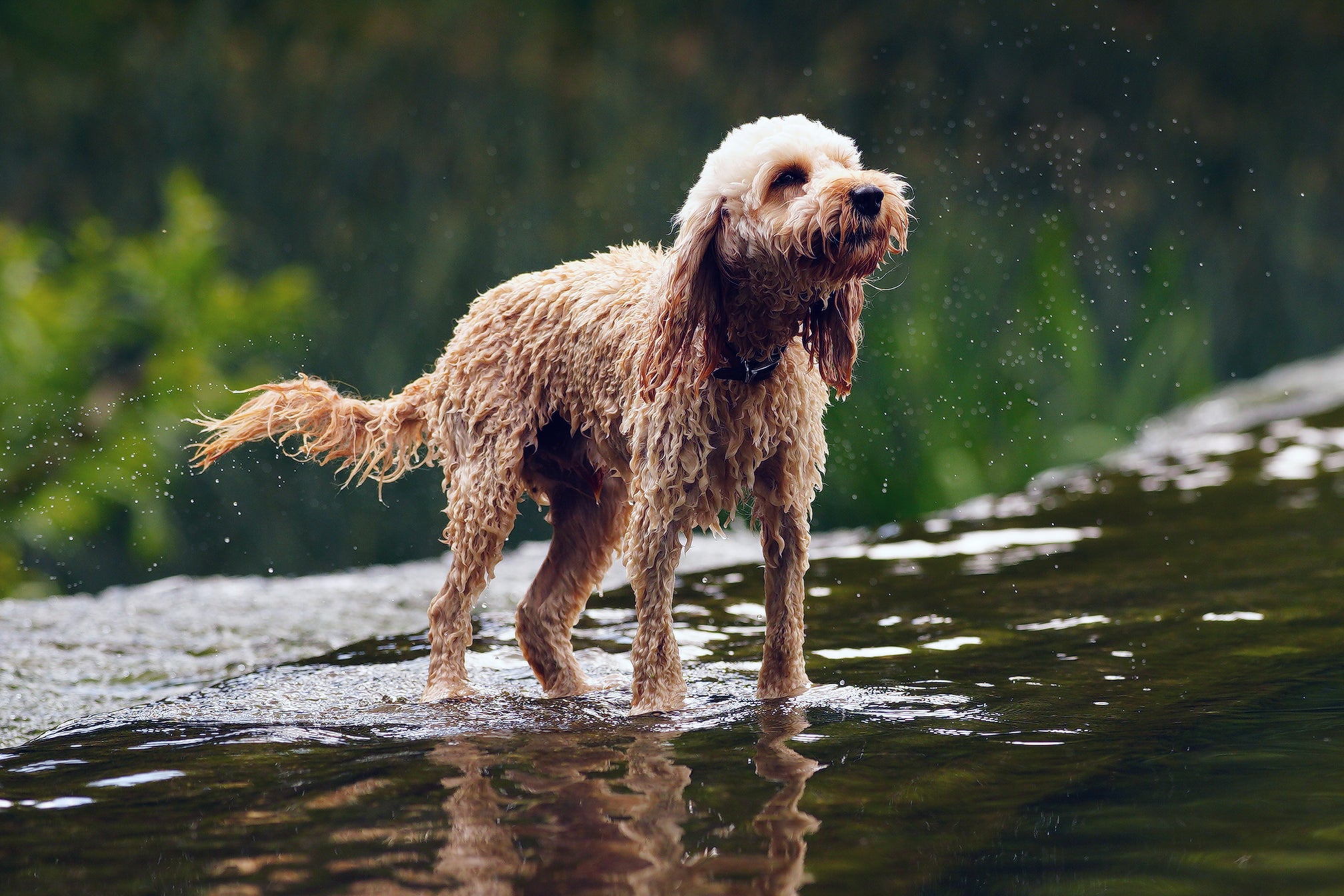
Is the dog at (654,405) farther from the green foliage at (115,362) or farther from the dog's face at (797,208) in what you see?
the green foliage at (115,362)

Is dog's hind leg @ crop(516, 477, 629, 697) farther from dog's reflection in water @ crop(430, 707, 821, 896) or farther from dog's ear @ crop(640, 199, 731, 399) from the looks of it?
dog's ear @ crop(640, 199, 731, 399)

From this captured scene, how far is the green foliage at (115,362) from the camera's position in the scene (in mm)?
8461

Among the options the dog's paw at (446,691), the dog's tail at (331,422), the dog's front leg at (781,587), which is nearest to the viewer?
the dog's front leg at (781,587)

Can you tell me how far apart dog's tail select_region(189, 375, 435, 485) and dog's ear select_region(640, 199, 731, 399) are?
4.88 ft

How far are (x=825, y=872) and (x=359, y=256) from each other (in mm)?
6822

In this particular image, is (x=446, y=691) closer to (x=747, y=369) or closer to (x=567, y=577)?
(x=567, y=577)

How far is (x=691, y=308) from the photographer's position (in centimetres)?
407

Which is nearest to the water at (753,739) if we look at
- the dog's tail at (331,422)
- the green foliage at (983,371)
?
the dog's tail at (331,422)

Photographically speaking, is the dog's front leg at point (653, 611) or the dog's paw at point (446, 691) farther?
the dog's paw at point (446, 691)

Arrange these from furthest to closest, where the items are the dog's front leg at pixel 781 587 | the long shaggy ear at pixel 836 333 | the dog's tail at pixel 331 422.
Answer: the dog's tail at pixel 331 422 < the dog's front leg at pixel 781 587 < the long shaggy ear at pixel 836 333

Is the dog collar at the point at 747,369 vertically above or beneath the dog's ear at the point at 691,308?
beneath

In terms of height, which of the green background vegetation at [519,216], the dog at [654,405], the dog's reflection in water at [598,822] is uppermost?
the green background vegetation at [519,216]

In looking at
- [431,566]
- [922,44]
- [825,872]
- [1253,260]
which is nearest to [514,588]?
[431,566]

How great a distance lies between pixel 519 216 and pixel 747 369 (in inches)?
204
